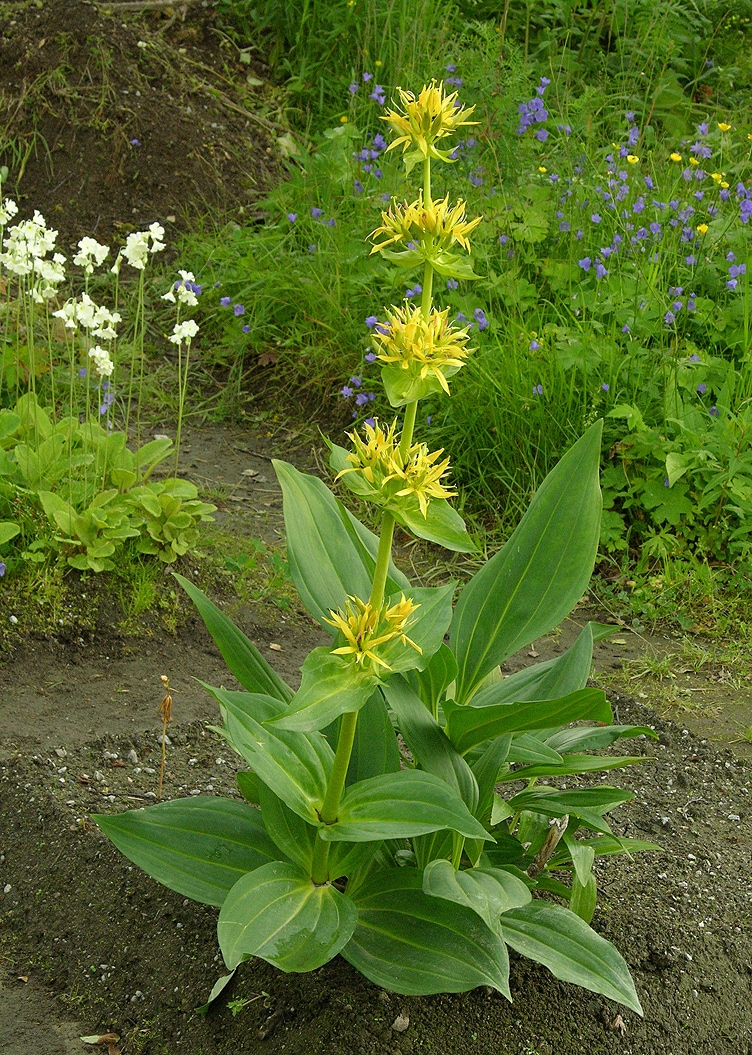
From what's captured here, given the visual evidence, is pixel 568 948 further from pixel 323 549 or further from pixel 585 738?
pixel 323 549

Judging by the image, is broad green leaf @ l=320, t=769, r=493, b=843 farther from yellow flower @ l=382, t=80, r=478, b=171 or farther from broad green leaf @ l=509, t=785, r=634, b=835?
yellow flower @ l=382, t=80, r=478, b=171

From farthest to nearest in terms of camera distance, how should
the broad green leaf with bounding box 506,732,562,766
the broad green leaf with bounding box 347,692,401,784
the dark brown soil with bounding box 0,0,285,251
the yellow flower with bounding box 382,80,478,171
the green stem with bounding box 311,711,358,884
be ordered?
1. the dark brown soil with bounding box 0,0,285,251
2. the broad green leaf with bounding box 347,692,401,784
3. the broad green leaf with bounding box 506,732,562,766
4. the green stem with bounding box 311,711,358,884
5. the yellow flower with bounding box 382,80,478,171

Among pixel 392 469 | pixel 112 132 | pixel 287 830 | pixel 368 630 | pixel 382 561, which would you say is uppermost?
pixel 112 132

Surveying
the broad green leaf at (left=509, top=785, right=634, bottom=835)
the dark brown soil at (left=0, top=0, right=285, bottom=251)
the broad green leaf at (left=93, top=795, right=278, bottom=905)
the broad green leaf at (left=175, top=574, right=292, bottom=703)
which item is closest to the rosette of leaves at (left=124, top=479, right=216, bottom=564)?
the broad green leaf at (left=175, top=574, right=292, bottom=703)

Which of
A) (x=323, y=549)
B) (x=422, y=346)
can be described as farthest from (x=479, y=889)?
(x=422, y=346)

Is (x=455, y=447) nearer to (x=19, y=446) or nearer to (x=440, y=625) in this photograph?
(x=19, y=446)

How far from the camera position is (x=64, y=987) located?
2049 mm

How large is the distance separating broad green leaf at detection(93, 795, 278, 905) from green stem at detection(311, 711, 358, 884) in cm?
15

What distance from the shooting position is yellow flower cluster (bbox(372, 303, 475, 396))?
1.44 metres

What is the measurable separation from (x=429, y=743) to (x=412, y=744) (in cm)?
3

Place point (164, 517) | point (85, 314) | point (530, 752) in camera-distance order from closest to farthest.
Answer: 1. point (530, 752)
2. point (85, 314)
3. point (164, 517)

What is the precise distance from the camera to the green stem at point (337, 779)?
1653mm

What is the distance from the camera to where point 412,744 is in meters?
1.81

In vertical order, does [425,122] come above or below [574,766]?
above
